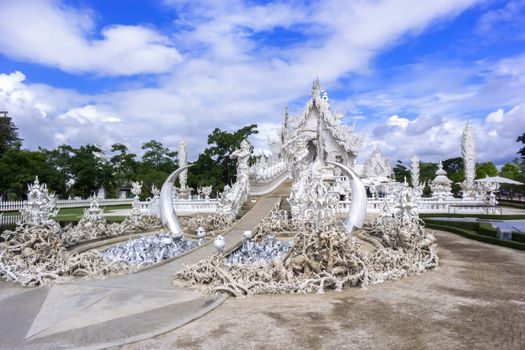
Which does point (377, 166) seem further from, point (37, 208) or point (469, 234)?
point (37, 208)

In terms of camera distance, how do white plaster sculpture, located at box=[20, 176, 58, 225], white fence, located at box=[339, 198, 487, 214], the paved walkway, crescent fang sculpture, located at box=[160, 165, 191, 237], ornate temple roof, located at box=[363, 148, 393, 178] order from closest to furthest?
the paved walkway, white plaster sculpture, located at box=[20, 176, 58, 225], crescent fang sculpture, located at box=[160, 165, 191, 237], white fence, located at box=[339, 198, 487, 214], ornate temple roof, located at box=[363, 148, 393, 178]

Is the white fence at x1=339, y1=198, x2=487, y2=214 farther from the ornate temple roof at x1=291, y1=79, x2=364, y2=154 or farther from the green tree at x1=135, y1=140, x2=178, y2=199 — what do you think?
the green tree at x1=135, y1=140, x2=178, y2=199

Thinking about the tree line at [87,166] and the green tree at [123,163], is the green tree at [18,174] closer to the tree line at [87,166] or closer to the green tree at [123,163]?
the tree line at [87,166]

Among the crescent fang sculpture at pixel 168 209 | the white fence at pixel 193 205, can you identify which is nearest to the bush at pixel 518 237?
the crescent fang sculpture at pixel 168 209

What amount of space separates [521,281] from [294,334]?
6.09m

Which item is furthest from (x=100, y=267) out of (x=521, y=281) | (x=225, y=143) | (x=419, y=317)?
(x=225, y=143)

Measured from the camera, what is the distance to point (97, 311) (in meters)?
6.86

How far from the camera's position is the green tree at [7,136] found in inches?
1850

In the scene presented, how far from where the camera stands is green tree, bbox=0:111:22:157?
47.0 m

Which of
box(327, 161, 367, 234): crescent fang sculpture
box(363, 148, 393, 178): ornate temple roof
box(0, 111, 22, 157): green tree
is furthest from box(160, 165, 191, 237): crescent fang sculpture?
box(0, 111, 22, 157): green tree

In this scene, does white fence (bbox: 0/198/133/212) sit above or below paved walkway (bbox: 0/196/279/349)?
above

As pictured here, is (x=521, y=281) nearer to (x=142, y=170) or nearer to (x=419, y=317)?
(x=419, y=317)

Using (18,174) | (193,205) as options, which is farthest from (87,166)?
(193,205)

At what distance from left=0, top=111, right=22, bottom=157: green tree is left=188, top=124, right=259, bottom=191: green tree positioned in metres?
22.9
